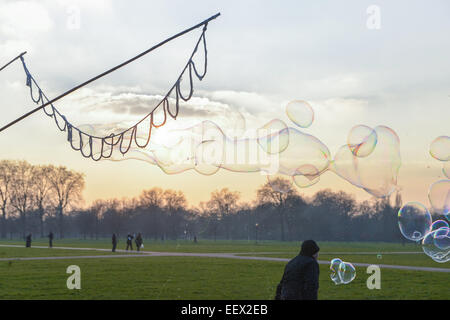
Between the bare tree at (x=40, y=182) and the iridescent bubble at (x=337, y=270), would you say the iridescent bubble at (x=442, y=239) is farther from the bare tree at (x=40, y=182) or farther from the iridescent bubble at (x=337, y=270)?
the bare tree at (x=40, y=182)

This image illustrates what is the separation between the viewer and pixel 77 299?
13.5 meters

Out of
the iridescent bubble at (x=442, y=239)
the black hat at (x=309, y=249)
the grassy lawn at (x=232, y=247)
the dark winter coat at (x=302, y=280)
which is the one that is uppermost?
the black hat at (x=309, y=249)

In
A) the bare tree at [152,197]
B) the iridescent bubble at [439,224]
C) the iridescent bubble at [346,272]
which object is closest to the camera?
the iridescent bubble at [346,272]

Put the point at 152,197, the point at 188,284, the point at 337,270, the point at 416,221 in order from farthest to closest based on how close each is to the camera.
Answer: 1. the point at 152,197
2. the point at 416,221
3. the point at 188,284
4. the point at 337,270

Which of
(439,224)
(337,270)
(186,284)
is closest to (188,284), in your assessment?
(186,284)

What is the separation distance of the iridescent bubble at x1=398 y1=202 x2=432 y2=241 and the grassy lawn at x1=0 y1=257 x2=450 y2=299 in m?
1.69

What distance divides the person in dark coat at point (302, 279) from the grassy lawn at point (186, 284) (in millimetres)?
7378

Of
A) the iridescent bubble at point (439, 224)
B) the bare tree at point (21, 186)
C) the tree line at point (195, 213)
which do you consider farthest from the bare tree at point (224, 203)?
the iridescent bubble at point (439, 224)

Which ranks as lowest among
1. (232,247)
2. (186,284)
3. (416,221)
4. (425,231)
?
(232,247)

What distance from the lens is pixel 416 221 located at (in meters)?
21.4

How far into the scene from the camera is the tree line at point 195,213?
315 feet

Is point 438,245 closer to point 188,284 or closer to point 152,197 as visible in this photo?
point 188,284

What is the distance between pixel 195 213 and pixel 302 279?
380 ft

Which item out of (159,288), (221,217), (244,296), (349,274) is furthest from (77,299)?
(221,217)
